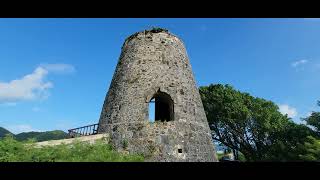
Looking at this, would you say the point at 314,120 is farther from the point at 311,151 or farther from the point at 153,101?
the point at 153,101

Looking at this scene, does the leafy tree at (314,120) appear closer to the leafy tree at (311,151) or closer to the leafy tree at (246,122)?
the leafy tree at (246,122)

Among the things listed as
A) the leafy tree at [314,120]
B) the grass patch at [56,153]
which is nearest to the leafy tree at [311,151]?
the leafy tree at [314,120]

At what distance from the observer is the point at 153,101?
51.9 feet

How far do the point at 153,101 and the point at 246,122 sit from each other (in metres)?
15.7

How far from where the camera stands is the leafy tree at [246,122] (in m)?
27.6

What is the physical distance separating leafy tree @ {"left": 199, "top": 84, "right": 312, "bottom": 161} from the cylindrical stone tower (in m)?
13.1

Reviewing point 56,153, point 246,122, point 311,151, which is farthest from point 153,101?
point 246,122

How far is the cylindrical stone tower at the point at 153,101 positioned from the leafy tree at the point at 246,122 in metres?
13.1

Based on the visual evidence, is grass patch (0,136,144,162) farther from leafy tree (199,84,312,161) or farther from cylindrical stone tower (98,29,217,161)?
Result: leafy tree (199,84,312,161)
